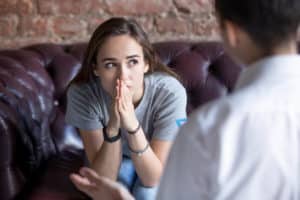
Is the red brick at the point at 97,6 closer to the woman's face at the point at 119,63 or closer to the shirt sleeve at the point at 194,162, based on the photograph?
the woman's face at the point at 119,63

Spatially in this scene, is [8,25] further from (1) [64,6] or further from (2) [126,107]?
(2) [126,107]

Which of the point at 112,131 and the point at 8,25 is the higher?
the point at 8,25

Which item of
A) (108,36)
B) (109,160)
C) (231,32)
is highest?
(231,32)

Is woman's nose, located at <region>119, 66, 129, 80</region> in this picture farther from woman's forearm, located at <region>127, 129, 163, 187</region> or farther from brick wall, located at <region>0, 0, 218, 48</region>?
brick wall, located at <region>0, 0, 218, 48</region>

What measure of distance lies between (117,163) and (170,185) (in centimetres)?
85

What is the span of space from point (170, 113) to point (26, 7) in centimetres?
110

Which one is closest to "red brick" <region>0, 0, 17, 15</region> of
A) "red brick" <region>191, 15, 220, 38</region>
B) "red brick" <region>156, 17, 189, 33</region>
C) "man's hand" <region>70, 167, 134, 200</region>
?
"red brick" <region>156, 17, 189, 33</region>

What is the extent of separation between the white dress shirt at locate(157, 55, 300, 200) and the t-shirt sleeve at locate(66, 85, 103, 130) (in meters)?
0.96

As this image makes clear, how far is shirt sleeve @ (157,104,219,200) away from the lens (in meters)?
0.86

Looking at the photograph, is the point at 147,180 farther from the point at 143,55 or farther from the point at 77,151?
the point at 77,151

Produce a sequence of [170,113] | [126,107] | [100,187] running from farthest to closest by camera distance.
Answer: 1. [170,113]
2. [126,107]
3. [100,187]

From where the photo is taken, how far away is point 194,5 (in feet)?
8.49

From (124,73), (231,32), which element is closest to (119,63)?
(124,73)

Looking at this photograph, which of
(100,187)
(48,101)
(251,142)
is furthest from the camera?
(48,101)
